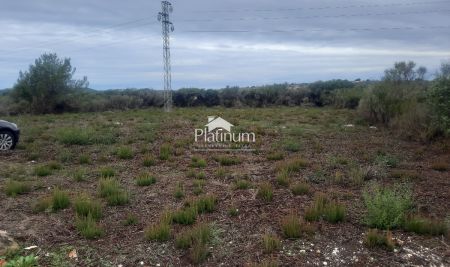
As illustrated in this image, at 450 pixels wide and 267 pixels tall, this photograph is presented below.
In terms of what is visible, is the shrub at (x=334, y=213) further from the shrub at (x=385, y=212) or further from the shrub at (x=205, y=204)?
the shrub at (x=205, y=204)

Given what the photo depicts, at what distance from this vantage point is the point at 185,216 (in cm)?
616

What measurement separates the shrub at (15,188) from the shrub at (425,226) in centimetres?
644

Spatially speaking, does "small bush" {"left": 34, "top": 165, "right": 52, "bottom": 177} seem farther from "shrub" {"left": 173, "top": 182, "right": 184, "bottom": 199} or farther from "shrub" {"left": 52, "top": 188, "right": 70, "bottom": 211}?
"shrub" {"left": 173, "top": 182, "right": 184, "bottom": 199}

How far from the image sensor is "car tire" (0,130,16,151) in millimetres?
12266

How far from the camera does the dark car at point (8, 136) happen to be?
12.3 m

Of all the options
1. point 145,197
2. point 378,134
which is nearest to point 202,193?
point 145,197

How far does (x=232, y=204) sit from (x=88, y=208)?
7.42 ft

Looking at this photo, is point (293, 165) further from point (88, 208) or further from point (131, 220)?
point (88, 208)

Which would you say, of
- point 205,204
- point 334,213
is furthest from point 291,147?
point 334,213

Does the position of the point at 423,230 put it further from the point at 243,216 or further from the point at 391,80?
the point at 391,80

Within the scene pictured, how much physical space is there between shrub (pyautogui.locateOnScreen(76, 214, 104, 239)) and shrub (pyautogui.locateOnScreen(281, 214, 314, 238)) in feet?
8.16

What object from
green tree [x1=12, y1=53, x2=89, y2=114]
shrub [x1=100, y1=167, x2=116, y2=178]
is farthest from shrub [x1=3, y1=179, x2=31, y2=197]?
green tree [x1=12, y1=53, x2=89, y2=114]

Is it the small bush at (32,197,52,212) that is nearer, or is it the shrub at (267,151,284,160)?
the small bush at (32,197,52,212)

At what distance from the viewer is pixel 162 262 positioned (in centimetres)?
508
